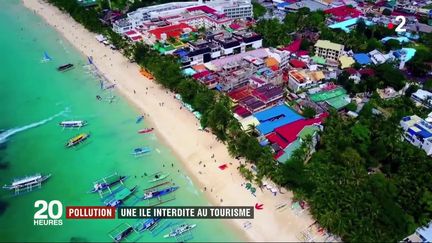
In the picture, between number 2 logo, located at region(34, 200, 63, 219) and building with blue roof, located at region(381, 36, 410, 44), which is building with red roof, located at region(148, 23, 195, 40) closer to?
building with blue roof, located at region(381, 36, 410, 44)

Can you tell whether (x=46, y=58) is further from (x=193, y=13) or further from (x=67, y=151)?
(x=193, y=13)

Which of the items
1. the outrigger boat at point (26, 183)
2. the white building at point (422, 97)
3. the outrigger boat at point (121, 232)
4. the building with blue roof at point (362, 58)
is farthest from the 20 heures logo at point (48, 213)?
the building with blue roof at point (362, 58)

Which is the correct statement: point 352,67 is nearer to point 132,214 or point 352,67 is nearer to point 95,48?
point 132,214

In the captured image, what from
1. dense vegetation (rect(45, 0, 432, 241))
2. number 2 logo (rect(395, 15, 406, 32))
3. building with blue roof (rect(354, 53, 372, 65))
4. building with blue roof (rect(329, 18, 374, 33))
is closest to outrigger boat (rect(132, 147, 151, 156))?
dense vegetation (rect(45, 0, 432, 241))

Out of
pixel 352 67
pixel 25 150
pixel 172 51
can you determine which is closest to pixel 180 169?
pixel 25 150

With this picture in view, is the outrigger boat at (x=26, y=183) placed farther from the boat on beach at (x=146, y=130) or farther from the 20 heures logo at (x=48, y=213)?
the boat on beach at (x=146, y=130)

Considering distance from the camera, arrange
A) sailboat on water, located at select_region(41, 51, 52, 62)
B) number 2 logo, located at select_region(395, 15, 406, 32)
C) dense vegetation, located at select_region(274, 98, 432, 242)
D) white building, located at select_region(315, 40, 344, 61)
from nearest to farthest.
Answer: dense vegetation, located at select_region(274, 98, 432, 242), white building, located at select_region(315, 40, 344, 61), sailboat on water, located at select_region(41, 51, 52, 62), number 2 logo, located at select_region(395, 15, 406, 32)
